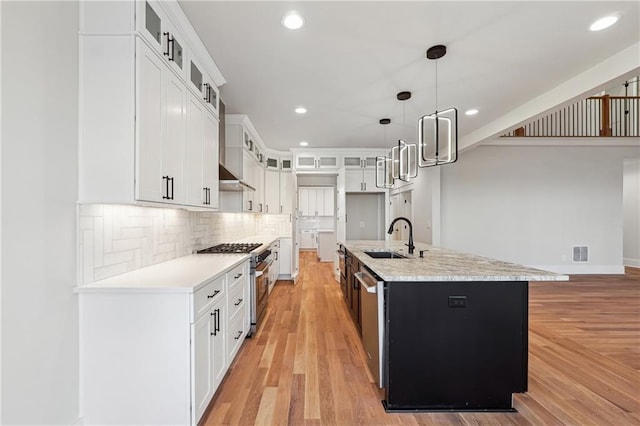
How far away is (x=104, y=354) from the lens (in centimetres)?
163

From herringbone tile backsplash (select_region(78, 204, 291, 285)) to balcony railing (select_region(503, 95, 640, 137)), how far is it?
6.32 meters

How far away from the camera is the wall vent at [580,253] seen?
615 centimetres

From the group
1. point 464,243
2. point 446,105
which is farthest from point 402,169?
point 464,243

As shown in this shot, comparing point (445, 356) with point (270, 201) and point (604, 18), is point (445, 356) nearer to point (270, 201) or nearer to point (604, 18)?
point (604, 18)

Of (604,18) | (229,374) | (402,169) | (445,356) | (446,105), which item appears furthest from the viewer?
(446,105)

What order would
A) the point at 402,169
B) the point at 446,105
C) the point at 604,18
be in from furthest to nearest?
the point at 446,105 < the point at 402,169 < the point at 604,18

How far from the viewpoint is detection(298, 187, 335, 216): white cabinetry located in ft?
33.2

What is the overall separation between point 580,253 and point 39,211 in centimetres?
862

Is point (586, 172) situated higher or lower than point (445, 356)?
higher

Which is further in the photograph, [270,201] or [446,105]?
[270,201]

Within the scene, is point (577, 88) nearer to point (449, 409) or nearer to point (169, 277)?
point (449, 409)

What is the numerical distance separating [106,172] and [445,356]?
8.05 ft

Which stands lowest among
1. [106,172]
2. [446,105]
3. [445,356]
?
[445,356]

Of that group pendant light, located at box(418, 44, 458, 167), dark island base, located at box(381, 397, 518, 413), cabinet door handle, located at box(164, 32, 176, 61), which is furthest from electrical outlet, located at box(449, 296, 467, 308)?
cabinet door handle, located at box(164, 32, 176, 61)
